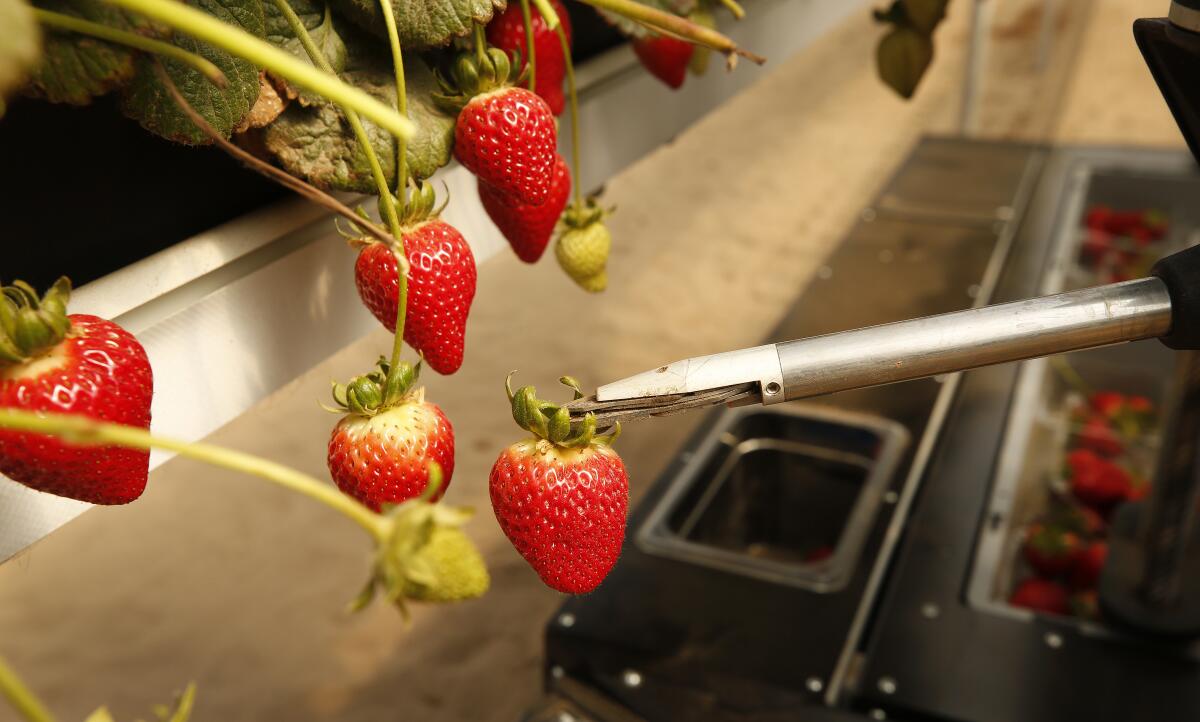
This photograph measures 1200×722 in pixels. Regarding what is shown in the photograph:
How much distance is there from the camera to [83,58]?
13.0 inches

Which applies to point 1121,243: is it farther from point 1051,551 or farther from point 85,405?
point 85,405

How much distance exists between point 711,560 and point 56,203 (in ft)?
2.56

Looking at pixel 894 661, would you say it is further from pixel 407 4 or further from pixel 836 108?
pixel 836 108

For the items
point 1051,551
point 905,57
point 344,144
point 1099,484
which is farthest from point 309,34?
point 1099,484

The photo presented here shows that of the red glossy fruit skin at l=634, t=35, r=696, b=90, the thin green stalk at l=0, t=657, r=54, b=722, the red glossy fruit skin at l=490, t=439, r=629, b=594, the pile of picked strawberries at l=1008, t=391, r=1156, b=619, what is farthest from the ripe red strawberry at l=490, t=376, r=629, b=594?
the pile of picked strawberries at l=1008, t=391, r=1156, b=619

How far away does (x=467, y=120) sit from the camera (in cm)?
47

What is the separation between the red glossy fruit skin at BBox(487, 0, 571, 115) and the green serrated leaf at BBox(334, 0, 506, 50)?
0.05 meters

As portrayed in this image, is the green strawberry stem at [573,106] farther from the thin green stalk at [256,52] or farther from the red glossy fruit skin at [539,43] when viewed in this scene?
the thin green stalk at [256,52]

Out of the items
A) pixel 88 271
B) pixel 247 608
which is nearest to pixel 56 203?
pixel 88 271

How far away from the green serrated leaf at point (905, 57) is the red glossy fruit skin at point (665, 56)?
0.75 feet

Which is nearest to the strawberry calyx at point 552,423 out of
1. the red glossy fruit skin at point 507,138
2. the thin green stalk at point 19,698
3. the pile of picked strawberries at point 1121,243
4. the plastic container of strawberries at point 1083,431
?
the red glossy fruit skin at point 507,138

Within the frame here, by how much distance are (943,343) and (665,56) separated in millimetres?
393

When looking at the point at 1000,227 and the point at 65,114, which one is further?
the point at 1000,227

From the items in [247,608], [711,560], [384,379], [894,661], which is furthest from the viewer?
[247,608]
